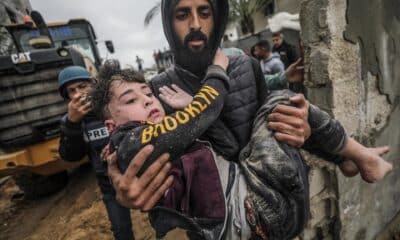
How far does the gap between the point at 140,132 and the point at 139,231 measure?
2.54 meters

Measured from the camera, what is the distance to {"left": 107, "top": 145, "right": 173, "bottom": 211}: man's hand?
80 centimetres

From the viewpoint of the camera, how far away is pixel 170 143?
31.7 inches

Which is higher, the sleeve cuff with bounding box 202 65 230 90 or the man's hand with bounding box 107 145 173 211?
the sleeve cuff with bounding box 202 65 230 90

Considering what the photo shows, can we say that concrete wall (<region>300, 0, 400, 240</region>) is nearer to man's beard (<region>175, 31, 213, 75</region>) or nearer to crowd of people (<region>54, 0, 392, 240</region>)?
crowd of people (<region>54, 0, 392, 240</region>)

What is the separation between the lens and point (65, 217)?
135 inches

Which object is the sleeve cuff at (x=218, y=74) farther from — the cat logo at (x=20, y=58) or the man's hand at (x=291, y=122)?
the cat logo at (x=20, y=58)

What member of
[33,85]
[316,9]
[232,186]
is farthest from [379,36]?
[33,85]

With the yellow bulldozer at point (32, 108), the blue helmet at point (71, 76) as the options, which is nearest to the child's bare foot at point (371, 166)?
the blue helmet at point (71, 76)

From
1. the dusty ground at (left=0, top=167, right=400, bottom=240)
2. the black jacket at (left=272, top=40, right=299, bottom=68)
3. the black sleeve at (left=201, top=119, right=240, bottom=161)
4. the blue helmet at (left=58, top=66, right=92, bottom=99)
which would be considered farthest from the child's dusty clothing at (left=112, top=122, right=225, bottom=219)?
the black jacket at (left=272, top=40, right=299, bottom=68)

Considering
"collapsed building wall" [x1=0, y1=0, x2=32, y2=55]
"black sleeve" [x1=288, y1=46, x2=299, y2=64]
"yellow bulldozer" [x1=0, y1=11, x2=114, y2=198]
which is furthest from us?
"collapsed building wall" [x1=0, y1=0, x2=32, y2=55]

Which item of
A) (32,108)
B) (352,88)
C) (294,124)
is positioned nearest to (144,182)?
(294,124)

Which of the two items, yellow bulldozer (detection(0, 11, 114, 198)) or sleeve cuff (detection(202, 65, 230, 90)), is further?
yellow bulldozer (detection(0, 11, 114, 198))

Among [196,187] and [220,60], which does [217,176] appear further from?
[220,60]

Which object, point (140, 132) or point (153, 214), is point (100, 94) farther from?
point (153, 214)
